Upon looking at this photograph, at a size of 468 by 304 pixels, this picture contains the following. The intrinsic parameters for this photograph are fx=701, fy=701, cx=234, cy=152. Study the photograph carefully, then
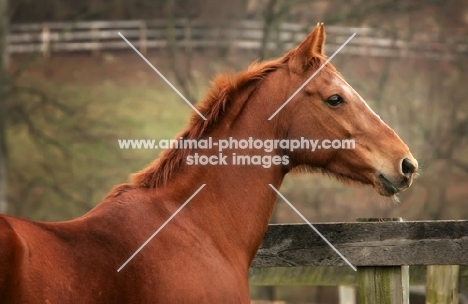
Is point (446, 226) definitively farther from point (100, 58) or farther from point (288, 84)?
point (100, 58)

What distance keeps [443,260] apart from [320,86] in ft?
4.79

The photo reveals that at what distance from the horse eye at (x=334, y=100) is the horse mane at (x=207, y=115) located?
240 millimetres

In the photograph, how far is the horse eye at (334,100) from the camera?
4402mm

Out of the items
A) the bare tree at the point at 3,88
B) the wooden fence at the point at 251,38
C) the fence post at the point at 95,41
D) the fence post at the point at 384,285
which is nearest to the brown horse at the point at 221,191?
the fence post at the point at 384,285

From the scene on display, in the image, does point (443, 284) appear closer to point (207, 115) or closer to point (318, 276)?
point (318, 276)

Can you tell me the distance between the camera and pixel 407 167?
4297mm

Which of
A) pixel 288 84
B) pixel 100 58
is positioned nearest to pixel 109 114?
pixel 100 58

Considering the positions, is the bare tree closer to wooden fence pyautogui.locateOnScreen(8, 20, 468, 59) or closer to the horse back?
wooden fence pyautogui.locateOnScreen(8, 20, 468, 59)

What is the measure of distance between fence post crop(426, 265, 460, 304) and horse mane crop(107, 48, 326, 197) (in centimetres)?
192

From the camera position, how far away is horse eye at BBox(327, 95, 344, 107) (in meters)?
4.40

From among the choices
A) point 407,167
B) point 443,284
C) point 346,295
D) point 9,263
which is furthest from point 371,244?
point 346,295

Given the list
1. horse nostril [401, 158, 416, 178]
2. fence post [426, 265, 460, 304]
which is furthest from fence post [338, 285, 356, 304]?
horse nostril [401, 158, 416, 178]

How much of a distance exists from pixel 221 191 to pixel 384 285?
4.46 ft

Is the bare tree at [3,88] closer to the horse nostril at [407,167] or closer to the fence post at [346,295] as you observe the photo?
the fence post at [346,295]
